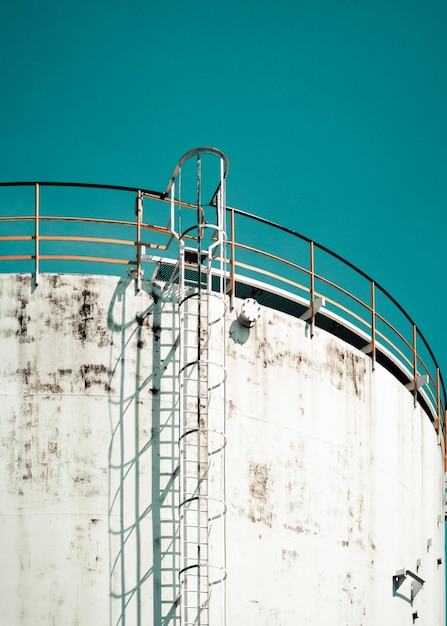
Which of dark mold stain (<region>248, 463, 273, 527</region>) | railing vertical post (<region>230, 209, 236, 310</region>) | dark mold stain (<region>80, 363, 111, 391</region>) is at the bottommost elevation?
dark mold stain (<region>248, 463, 273, 527</region>)

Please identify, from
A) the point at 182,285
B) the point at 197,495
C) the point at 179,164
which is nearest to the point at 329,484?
the point at 197,495

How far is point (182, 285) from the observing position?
48.5 feet

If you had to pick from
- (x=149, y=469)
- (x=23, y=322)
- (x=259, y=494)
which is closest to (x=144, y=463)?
(x=149, y=469)

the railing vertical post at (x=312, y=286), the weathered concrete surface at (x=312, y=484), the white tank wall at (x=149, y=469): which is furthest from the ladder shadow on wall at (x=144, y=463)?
the railing vertical post at (x=312, y=286)

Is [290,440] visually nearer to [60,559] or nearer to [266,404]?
[266,404]

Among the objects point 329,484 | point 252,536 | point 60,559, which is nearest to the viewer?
point 60,559

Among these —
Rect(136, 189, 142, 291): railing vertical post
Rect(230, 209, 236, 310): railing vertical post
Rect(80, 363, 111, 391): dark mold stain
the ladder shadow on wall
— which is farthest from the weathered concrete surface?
Rect(80, 363, 111, 391): dark mold stain

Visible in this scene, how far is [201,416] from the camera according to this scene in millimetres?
14562

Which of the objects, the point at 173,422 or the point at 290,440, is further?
the point at 290,440

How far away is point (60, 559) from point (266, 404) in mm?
3487

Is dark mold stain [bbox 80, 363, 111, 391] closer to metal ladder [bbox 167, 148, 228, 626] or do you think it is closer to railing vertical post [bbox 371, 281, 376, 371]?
metal ladder [bbox 167, 148, 228, 626]

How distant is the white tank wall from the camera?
13.7 metres

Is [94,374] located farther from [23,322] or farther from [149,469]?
[149,469]

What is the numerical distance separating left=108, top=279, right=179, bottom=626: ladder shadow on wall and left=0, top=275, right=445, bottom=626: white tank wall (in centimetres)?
2
